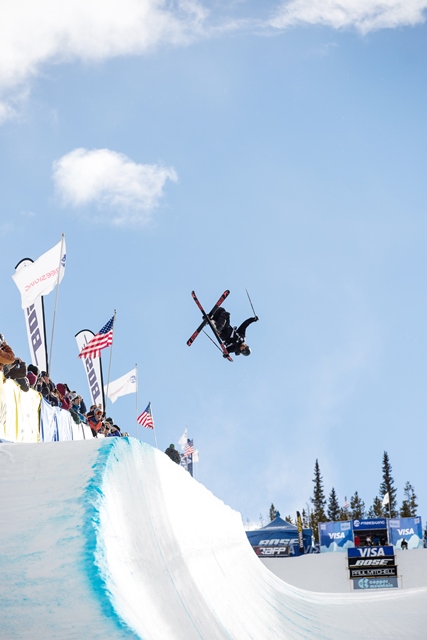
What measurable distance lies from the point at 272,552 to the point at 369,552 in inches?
293

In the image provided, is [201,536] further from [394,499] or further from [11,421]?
[394,499]

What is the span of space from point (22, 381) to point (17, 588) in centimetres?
854

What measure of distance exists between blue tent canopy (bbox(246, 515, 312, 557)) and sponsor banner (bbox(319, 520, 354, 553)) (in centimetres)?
200

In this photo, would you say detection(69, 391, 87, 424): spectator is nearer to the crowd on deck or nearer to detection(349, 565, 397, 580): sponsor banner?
the crowd on deck

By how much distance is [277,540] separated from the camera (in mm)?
31453

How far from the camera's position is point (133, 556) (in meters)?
3.25

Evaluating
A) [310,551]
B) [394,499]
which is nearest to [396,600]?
[310,551]

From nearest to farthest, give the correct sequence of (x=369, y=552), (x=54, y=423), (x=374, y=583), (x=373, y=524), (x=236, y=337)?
(x=54, y=423)
(x=236, y=337)
(x=374, y=583)
(x=369, y=552)
(x=373, y=524)

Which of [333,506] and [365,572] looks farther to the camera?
[333,506]

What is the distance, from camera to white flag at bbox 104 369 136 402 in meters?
24.8

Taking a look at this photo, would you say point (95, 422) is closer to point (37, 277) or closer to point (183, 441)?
point (37, 277)

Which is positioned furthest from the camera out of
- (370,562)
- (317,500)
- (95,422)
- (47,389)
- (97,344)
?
(317,500)

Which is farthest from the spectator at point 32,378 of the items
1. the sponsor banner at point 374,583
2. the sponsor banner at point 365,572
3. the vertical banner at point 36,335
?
the sponsor banner at point 374,583

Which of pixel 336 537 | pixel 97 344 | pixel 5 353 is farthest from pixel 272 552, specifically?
pixel 5 353
